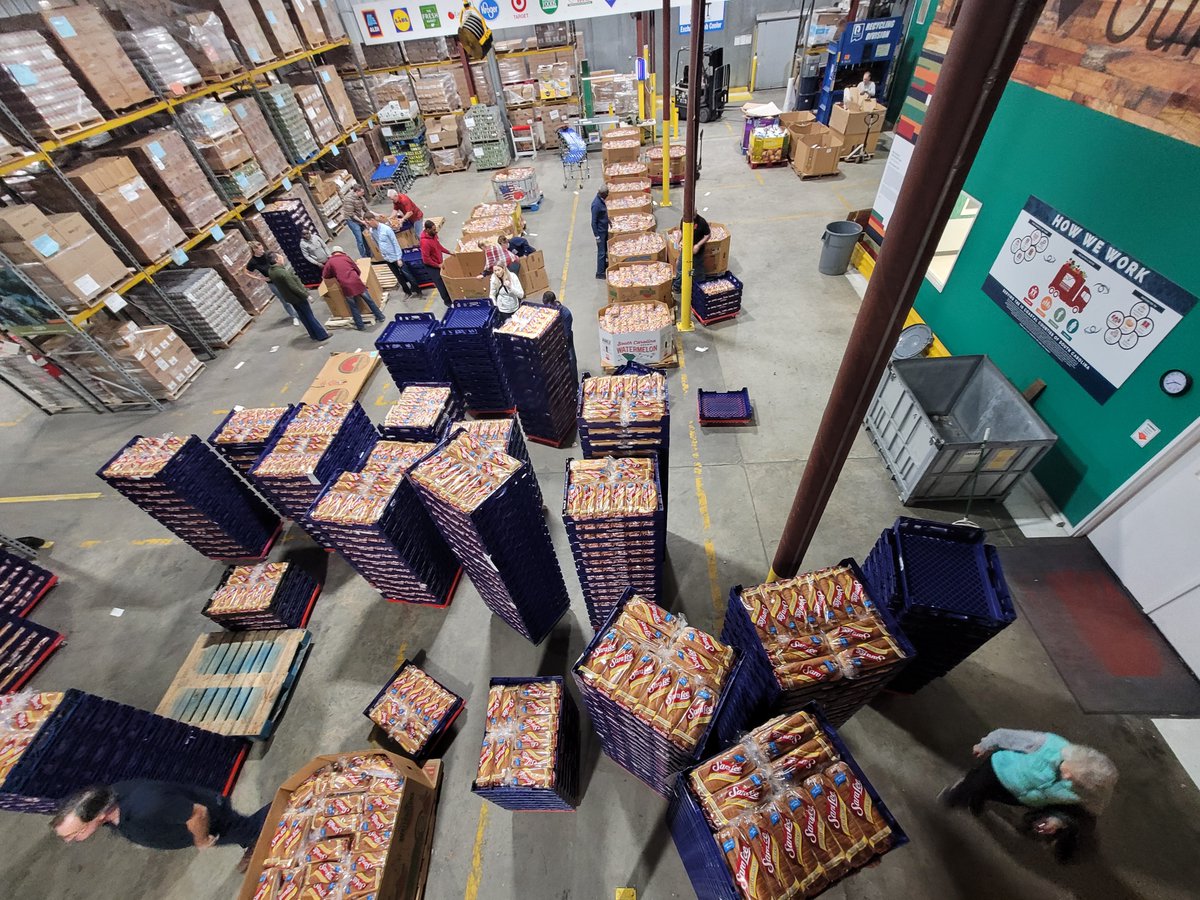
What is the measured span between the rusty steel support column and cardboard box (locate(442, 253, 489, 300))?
793cm

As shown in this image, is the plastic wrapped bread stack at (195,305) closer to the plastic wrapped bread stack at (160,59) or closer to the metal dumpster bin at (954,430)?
the plastic wrapped bread stack at (160,59)

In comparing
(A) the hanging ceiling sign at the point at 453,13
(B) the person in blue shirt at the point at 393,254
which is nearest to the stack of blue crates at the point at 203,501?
(B) the person in blue shirt at the point at 393,254

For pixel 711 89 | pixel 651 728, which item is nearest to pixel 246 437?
pixel 651 728

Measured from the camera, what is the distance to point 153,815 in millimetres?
3543

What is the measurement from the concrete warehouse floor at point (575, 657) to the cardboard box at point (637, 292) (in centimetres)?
113

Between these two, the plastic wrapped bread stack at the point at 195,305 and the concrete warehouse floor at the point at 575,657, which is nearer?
the concrete warehouse floor at the point at 575,657

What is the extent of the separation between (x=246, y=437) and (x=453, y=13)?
583 inches

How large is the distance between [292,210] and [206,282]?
10.2 feet

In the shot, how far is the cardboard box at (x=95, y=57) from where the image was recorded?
7.69m

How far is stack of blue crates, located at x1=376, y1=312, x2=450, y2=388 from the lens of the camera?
6754mm

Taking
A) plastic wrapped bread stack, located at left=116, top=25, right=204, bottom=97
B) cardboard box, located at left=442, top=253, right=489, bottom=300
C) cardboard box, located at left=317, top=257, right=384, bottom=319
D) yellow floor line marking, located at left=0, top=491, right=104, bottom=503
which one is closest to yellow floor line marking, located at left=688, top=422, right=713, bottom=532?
cardboard box, located at left=442, top=253, right=489, bottom=300

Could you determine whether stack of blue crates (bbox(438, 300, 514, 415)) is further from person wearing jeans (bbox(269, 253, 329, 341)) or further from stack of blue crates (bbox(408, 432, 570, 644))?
person wearing jeans (bbox(269, 253, 329, 341))

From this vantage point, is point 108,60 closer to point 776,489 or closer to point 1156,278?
point 776,489

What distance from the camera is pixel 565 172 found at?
1664 centimetres
